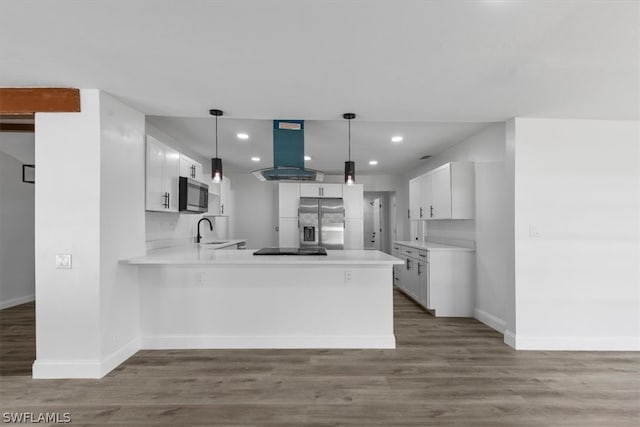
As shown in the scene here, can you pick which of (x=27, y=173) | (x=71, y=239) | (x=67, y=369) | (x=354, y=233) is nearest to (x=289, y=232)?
(x=354, y=233)

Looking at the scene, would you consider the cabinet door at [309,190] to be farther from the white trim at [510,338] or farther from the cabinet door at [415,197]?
the white trim at [510,338]

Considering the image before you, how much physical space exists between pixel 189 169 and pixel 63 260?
201 cm

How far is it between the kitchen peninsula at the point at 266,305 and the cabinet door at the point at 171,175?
96 cm

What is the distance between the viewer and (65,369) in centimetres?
254

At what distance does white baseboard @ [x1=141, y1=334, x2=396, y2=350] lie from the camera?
313 cm

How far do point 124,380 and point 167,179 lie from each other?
2134 mm

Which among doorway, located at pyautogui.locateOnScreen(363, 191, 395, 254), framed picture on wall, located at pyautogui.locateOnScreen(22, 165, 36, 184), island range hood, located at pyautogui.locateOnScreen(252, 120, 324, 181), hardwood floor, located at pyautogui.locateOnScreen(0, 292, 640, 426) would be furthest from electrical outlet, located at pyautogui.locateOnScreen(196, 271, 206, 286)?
doorway, located at pyautogui.locateOnScreen(363, 191, 395, 254)

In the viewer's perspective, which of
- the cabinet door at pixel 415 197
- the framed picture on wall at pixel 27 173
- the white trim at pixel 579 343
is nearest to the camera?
the white trim at pixel 579 343

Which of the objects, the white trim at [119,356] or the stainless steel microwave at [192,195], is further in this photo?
the stainless steel microwave at [192,195]

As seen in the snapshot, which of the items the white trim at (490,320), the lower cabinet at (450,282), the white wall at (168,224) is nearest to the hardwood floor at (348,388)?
the white trim at (490,320)

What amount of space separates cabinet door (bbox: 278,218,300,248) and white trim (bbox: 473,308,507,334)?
366 cm

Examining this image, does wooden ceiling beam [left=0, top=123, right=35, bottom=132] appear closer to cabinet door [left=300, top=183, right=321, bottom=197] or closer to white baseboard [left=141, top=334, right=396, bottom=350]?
white baseboard [left=141, top=334, right=396, bottom=350]

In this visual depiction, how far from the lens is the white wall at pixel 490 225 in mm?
3570

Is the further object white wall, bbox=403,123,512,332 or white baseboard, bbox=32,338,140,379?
white wall, bbox=403,123,512,332
